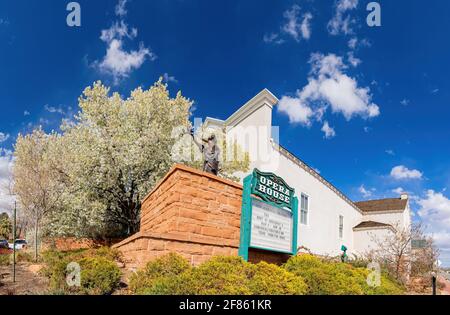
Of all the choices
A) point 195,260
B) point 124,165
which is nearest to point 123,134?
point 124,165

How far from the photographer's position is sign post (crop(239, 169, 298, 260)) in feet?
24.6

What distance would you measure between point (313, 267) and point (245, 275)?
225 centimetres

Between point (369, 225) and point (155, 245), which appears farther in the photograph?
point (369, 225)

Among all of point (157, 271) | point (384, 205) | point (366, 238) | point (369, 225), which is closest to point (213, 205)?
point (157, 271)

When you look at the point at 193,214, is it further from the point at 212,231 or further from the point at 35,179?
the point at 35,179

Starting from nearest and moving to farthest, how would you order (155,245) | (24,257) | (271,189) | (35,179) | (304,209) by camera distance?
(155,245), (271,189), (24,257), (35,179), (304,209)

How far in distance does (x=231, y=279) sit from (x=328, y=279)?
2420mm

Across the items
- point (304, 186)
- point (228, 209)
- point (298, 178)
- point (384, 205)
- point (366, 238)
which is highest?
point (298, 178)

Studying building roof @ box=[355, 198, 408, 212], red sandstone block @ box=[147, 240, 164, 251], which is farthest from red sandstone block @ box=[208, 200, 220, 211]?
building roof @ box=[355, 198, 408, 212]

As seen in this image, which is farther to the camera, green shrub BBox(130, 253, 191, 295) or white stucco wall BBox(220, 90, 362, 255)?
white stucco wall BBox(220, 90, 362, 255)

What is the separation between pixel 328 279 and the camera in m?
6.61

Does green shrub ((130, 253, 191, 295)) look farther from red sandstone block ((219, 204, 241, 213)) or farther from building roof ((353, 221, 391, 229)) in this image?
building roof ((353, 221, 391, 229))
